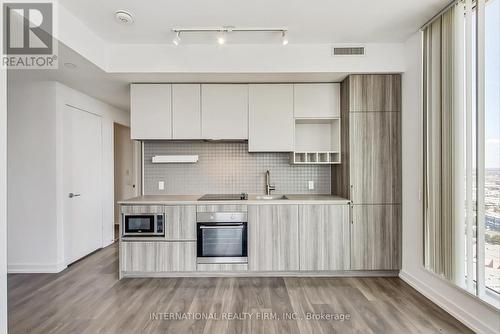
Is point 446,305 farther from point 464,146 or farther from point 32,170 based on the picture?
point 32,170

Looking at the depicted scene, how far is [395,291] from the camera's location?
2.81m

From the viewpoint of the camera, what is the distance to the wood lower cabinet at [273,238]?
3.12 metres

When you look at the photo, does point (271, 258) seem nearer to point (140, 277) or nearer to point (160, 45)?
point (140, 277)

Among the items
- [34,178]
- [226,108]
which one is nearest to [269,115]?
[226,108]

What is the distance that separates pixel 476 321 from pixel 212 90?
3.45m

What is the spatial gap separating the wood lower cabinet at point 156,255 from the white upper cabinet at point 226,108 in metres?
1.40

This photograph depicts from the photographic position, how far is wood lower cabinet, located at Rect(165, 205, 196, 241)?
312 cm

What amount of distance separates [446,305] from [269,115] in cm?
267

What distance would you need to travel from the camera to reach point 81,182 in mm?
3859

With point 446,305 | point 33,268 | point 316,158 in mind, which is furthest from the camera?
point 316,158

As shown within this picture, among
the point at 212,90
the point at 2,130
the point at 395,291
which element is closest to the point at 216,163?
the point at 212,90

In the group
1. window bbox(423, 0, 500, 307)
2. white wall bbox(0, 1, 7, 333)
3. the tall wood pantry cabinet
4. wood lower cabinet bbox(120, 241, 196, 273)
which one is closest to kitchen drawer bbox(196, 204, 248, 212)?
wood lower cabinet bbox(120, 241, 196, 273)

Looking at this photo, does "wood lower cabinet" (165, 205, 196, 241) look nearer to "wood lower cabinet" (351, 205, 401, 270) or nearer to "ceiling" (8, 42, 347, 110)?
"ceiling" (8, 42, 347, 110)

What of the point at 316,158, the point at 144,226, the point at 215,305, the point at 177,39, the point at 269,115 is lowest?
the point at 215,305
